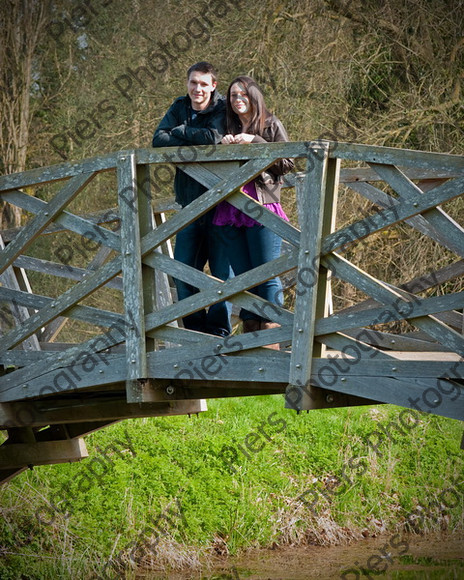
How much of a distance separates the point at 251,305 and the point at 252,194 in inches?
27.0

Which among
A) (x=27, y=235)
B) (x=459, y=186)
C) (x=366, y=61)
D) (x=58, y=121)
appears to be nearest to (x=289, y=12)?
(x=366, y=61)

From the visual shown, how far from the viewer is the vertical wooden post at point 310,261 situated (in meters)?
4.22

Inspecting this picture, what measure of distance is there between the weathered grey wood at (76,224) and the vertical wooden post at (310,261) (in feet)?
3.70

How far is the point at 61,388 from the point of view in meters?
5.15

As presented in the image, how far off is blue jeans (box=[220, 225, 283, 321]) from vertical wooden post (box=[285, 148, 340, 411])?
2.34ft

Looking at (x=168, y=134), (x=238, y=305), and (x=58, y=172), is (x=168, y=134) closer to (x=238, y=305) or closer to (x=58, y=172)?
(x=58, y=172)

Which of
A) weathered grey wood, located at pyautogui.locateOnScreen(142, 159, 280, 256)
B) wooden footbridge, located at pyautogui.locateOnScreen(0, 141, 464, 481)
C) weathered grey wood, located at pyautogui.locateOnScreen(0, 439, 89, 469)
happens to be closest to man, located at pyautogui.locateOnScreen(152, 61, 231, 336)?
wooden footbridge, located at pyautogui.locateOnScreen(0, 141, 464, 481)

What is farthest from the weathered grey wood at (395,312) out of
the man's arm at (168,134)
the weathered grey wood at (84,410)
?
the weathered grey wood at (84,410)

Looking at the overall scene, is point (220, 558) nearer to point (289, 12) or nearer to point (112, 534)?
point (112, 534)

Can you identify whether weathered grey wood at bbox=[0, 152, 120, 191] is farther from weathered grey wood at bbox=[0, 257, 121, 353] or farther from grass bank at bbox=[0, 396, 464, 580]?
grass bank at bbox=[0, 396, 464, 580]

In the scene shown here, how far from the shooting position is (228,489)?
10.0 meters

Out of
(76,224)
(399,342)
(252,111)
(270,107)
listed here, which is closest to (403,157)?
(252,111)

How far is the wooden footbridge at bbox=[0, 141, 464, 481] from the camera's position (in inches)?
160

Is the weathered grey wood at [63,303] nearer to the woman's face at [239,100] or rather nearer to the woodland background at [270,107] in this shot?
the woman's face at [239,100]
